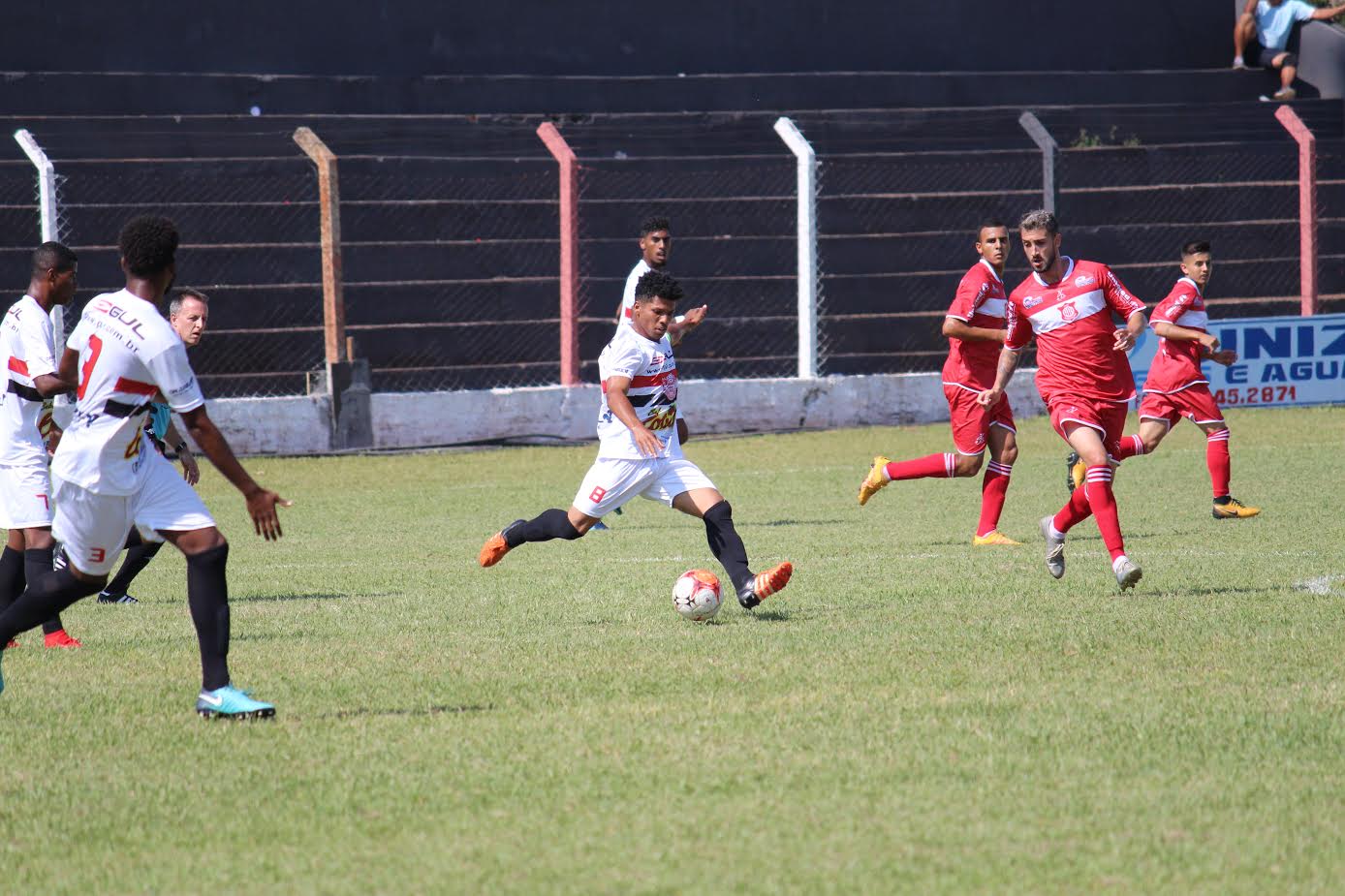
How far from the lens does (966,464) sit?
38.5 feet

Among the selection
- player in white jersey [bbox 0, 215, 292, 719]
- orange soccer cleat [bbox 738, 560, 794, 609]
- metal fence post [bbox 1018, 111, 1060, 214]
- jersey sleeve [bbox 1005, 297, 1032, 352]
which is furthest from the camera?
metal fence post [bbox 1018, 111, 1060, 214]

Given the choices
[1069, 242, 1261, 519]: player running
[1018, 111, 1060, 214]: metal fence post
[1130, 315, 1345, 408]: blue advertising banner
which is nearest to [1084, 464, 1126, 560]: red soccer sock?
[1069, 242, 1261, 519]: player running

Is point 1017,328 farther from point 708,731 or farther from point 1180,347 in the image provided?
point 708,731

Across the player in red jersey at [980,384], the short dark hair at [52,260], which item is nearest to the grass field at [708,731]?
the player in red jersey at [980,384]

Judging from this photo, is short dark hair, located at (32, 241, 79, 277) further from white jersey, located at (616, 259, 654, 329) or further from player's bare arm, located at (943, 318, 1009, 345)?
player's bare arm, located at (943, 318, 1009, 345)

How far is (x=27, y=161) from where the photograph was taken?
17.9 m

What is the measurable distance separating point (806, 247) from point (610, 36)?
6.43m

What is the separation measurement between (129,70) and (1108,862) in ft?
66.5

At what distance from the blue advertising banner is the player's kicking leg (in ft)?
35.0

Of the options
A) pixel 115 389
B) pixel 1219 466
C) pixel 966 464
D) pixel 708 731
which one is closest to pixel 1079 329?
pixel 966 464

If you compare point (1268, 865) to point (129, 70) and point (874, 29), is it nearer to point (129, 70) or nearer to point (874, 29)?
point (129, 70)

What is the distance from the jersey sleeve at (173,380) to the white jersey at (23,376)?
246cm

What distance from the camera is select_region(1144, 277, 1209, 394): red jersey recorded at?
41.9ft

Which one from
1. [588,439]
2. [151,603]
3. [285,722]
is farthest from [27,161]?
[285,722]
